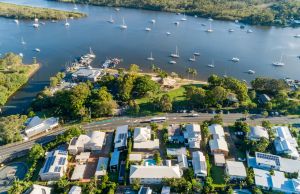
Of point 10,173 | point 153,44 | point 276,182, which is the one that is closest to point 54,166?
point 10,173

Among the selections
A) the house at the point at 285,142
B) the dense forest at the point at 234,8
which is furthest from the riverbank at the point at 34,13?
the house at the point at 285,142

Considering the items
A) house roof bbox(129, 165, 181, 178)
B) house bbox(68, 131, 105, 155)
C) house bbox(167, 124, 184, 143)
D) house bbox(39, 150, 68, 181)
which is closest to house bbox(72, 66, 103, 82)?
house bbox(68, 131, 105, 155)

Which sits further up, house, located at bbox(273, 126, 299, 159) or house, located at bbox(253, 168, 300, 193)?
house, located at bbox(273, 126, 299, 159)

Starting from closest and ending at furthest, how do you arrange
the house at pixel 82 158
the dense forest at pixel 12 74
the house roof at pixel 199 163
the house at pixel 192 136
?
the house roof at pixel 199 163, the house at pixel 82 158, the house at pixel 192 136, the dense forest at pixel 12 74

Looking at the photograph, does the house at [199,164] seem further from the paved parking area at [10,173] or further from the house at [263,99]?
the paved parking area at [10,173]

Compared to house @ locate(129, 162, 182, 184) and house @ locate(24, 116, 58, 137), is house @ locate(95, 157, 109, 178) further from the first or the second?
house @ locate(24, 116, 58, 137)

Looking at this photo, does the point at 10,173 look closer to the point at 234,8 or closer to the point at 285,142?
the point at 285,142

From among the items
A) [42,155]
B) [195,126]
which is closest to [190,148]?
[195,126]
